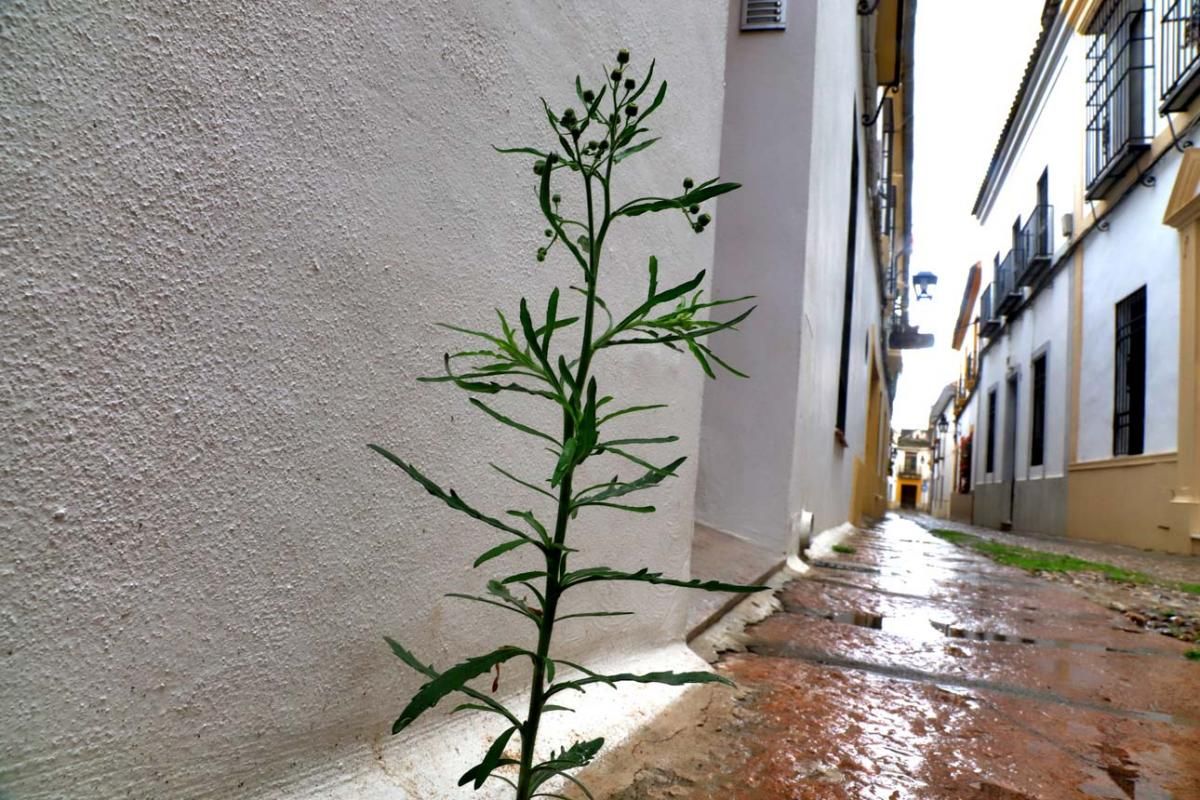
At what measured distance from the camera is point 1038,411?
13.8m

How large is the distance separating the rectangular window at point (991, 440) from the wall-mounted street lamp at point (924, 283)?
170 inches

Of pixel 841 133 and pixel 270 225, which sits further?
pixel 841 133

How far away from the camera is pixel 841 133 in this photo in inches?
202

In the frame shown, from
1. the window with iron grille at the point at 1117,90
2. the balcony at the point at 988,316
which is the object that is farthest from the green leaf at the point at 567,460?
the balcony at the point at 988,316

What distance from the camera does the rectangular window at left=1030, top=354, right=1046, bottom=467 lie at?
13.5m

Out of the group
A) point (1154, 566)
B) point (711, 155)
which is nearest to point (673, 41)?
point (711, 155)

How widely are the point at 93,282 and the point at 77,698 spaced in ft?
1.03

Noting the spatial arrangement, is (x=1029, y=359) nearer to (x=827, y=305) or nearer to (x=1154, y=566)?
(x=1154, y=566)

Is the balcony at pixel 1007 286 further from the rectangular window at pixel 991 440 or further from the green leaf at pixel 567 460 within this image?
the green leaf at pixel 567 460

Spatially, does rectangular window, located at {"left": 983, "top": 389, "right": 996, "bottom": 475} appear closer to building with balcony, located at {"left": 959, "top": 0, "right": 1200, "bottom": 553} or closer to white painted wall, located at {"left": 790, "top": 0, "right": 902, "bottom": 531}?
building with balcony, located at {"left": 959, "top": 0, "right": 1200, "bottom": 553}

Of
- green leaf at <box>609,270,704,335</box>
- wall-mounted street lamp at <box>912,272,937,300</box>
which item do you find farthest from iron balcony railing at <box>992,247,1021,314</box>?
green leaf at <box>609,270,704,335</box>

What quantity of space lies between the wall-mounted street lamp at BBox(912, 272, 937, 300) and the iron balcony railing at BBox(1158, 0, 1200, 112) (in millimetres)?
6987

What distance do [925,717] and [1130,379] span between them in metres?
9.28

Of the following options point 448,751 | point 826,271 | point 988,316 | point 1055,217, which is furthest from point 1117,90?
point 448,751
